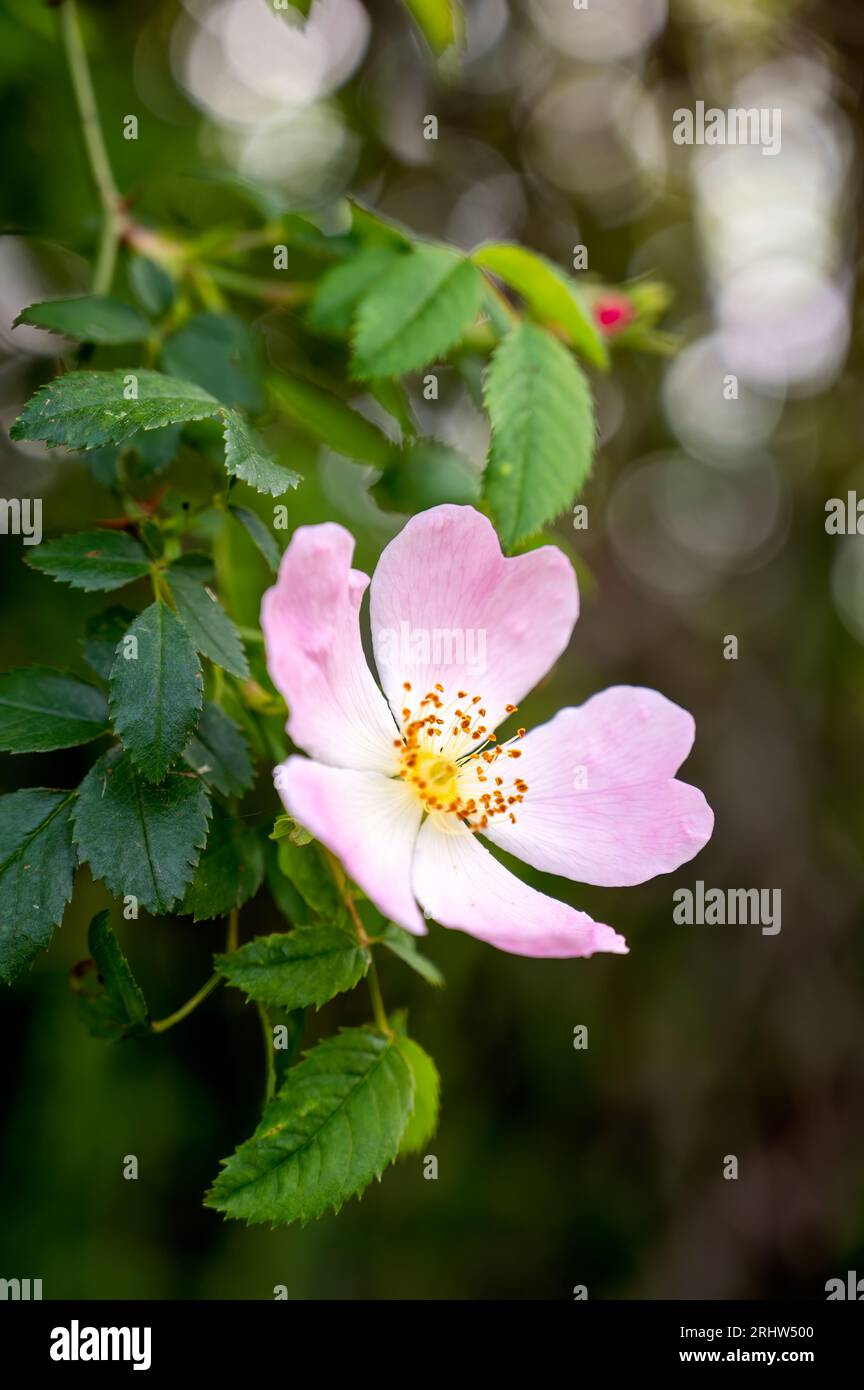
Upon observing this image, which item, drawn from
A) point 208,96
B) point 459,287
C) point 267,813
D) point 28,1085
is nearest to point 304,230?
point 459,287

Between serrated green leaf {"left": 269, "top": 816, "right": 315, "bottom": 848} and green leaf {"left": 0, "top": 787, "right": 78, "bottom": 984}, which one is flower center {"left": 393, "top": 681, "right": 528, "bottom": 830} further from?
green leaf {"left": 0, "top": 787, "right": 78, "bottom": 984}

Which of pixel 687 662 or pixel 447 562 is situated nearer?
pixel 447 562

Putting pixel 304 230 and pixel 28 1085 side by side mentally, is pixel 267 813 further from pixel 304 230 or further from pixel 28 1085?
pixel 28 1085

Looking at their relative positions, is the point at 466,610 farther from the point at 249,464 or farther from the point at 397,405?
the point at 397,405

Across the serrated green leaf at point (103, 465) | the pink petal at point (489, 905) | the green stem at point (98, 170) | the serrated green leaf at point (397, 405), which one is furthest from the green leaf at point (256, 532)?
the green stem at point (98, 170)

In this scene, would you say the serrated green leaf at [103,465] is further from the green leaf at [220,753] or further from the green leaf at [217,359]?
the green leaf at [220,753]

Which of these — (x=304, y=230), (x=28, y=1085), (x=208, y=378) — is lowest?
(x=28, y=1085)
